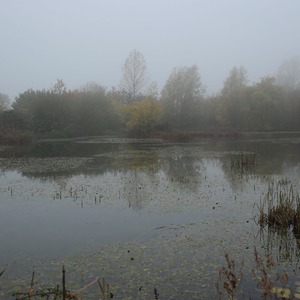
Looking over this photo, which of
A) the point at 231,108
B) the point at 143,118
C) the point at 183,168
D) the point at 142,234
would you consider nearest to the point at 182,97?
the point at 231,108

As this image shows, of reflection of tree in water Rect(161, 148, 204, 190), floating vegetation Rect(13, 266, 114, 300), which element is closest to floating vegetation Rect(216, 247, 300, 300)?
floating vegetation Rect(13, 266, 114, 300)

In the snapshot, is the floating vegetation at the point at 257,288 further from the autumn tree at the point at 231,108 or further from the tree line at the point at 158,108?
the autumn tree at the point at 231,108

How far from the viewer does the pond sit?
504 cm

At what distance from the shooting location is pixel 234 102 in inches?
1992

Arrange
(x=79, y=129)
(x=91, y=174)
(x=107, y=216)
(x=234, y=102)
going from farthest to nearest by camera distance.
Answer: (x=234, y=102) → (x=79, y=129) → (x=91, y=174) → (x=107, y=216)

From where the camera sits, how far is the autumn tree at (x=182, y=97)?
5156 cm

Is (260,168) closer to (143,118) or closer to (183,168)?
(183,168)

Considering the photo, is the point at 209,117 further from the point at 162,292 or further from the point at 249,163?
the point at 162,292

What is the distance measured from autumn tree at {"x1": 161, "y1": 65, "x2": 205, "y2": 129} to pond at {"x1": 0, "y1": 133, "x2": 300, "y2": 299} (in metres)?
37.6

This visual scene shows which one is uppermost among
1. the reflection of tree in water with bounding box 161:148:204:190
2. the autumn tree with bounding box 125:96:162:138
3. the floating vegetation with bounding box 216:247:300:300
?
the autumn tree with bounding box 125:96:162:138

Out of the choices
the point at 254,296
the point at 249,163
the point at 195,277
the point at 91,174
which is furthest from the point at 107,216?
the point at 249,163

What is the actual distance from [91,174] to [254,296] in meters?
10.5

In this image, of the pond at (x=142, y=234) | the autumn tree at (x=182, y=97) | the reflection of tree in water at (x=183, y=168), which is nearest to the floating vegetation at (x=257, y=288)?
the pond at (x=142, y=234)

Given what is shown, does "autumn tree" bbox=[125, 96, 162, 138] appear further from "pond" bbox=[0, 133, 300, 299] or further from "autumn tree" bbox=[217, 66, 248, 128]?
"pond" bbox=[0, 133, 300, 299]
